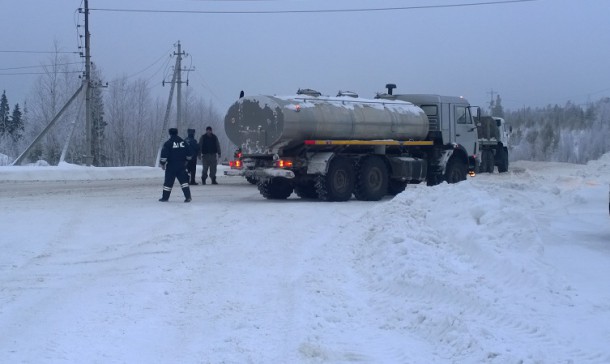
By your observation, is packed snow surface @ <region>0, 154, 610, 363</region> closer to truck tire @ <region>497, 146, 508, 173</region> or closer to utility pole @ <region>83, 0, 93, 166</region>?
utility pole @ <region>83, 0, 93, 166</region>

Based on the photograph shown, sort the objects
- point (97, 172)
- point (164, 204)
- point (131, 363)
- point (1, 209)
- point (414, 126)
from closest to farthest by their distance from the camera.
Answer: point (131, 363) < point (1, 209) < point (164, 204) < point (414, 126) < point (97, 172)

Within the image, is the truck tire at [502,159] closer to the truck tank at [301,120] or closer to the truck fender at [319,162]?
the truck tank at [301,120]

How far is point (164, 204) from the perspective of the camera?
1769 centimetres

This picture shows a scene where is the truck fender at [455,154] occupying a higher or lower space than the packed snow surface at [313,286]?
higher

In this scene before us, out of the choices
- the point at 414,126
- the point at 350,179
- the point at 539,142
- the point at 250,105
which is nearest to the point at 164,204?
the point at 250,105

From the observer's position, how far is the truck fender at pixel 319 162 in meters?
18.8

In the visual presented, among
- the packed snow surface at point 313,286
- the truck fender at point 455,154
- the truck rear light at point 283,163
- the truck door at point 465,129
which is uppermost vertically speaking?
the truck door at point 465,129

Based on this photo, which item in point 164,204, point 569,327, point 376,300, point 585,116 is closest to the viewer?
point 569,327

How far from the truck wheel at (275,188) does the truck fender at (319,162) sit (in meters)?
1.24

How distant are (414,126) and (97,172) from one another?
1567 cm

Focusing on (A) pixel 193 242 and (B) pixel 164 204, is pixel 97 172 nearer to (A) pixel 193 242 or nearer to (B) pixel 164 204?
(B) pixel 164 204

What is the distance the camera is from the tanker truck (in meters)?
18.6


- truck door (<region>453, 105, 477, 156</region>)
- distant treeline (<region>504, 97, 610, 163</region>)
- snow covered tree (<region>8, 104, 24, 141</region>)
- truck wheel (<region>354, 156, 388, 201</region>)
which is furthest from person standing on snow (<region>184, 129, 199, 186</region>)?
distant treeline (<region>504, 97, 610, 163</region>)

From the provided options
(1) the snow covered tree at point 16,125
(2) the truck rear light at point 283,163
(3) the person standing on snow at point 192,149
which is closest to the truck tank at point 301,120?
(2) the truck rear light at point 283,163
